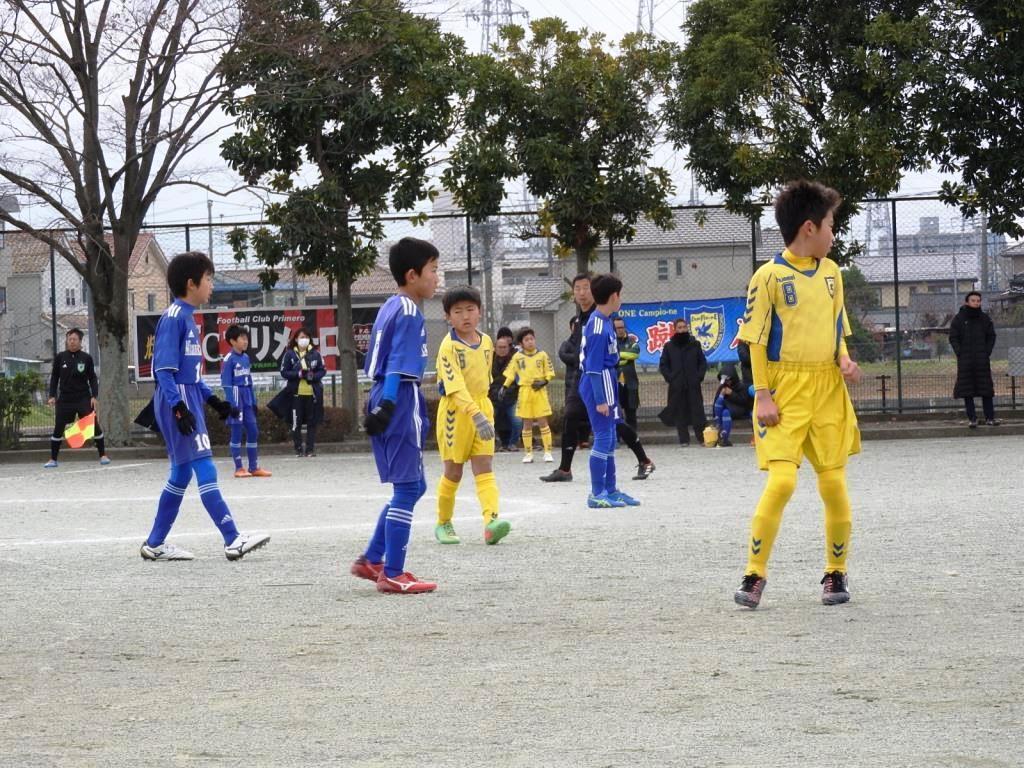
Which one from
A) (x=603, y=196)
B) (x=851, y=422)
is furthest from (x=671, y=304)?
(x=851, y=422)

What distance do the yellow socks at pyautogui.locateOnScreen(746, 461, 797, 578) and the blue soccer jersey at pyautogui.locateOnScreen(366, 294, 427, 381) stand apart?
1934 millimetres

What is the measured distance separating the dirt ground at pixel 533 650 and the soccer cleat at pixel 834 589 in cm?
7

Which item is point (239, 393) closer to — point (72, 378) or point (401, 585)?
point (72, 378)

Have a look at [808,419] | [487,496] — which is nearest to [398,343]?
[808,419]

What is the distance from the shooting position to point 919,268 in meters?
22.8

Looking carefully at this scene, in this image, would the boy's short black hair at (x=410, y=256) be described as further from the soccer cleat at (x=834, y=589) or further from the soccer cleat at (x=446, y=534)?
the soccer cleat at (x=834, y=589)

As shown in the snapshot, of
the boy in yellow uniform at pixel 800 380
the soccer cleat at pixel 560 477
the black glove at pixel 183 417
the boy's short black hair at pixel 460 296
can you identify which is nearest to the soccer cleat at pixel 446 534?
the boy's short black hair at pixel 460 296

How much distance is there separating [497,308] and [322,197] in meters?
3.59

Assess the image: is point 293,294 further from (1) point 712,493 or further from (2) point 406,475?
(2) point 406,475

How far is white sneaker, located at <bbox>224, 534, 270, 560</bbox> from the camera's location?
30.2 feet

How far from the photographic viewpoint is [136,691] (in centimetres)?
551

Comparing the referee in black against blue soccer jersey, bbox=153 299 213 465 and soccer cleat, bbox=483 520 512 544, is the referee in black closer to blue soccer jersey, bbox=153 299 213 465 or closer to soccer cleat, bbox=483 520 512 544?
blue soccer jersey, bbox=153 299 213 465

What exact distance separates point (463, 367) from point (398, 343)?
226cm

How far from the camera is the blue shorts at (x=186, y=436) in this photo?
9328 millimetres
